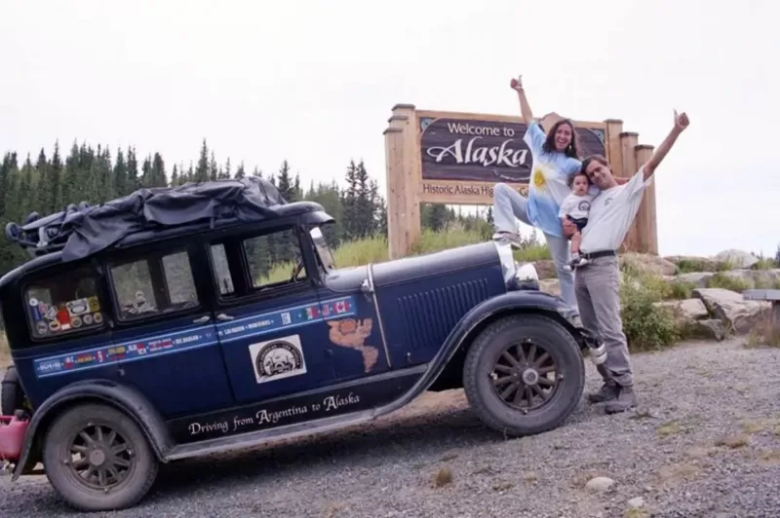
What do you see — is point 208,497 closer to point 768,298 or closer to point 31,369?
point 31,369

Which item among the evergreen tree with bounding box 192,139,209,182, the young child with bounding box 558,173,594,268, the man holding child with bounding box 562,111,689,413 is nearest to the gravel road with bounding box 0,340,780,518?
the man holding child with bounding box 562,111,689,413

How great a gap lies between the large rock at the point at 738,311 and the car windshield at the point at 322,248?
558 cm

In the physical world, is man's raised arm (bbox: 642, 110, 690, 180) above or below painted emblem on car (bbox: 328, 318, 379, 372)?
above

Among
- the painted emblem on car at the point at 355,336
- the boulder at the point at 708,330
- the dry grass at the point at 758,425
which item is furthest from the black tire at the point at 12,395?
the boulder at the point at 708,330

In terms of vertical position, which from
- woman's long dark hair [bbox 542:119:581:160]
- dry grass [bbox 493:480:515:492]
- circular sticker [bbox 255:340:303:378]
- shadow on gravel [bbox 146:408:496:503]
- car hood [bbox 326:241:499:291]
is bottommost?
shadow on gravel [bbox 146:408:496:503]

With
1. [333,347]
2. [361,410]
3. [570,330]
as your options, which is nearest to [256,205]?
[333,347]

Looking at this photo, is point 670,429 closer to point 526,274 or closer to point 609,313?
point 609,313

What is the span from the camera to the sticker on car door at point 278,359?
236 inches

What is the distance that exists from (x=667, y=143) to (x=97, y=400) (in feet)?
15.7

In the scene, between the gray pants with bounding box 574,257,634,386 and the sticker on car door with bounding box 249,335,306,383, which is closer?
the sticker on car door with bounding box 249,335,306,383

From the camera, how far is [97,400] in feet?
19.4

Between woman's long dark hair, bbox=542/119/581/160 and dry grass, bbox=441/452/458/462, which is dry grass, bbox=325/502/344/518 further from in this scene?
woman's long dark hair, bbox=542/119/581/160

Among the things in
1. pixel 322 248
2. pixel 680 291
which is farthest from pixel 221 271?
pixel 680 291

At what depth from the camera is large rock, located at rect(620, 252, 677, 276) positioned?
11586 mm
